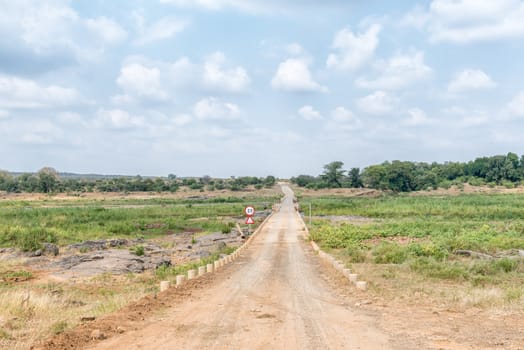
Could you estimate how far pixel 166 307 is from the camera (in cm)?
1383

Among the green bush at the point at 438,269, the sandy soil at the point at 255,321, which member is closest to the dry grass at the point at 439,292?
the green bush at the point at 438,269

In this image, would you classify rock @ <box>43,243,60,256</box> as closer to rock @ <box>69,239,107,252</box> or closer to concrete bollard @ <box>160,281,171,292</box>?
rock @ <box>69,239,107,252</box>

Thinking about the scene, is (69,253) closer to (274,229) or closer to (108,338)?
(274,229)

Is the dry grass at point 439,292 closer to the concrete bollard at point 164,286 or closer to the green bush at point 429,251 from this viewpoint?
the green bush at point 429,251

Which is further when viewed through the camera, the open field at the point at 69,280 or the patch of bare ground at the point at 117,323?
the open field at the point at 69,280

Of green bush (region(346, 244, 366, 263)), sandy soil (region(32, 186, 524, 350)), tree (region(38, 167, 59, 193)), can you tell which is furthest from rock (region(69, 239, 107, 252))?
tree (region(38, 167, 59, 193))

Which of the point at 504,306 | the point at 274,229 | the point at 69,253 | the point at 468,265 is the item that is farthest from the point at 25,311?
the point at 274,229

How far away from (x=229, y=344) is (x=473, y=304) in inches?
287

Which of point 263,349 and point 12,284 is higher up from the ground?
point 263,349

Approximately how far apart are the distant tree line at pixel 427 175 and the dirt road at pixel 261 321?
134 m

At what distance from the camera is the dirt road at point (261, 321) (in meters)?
9.98

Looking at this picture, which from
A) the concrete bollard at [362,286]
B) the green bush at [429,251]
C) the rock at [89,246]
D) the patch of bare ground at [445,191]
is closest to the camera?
the concrete bollard at [362,286]

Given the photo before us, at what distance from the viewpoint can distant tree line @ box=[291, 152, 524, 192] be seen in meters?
148

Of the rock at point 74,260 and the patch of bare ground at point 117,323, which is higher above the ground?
the patch of bare ground at point 117,323
